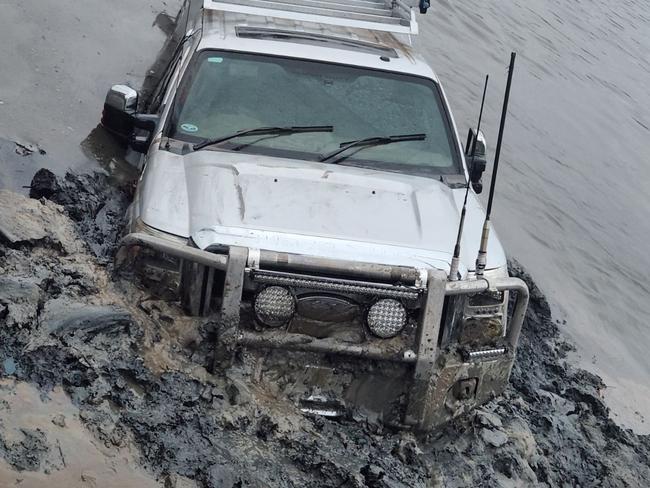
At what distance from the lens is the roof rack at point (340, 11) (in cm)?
718

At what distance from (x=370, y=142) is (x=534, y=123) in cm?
800

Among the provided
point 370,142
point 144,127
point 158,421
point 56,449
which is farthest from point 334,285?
point 144,127

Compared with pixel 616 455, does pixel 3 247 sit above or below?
above

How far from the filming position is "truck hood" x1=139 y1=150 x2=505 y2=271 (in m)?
5.09

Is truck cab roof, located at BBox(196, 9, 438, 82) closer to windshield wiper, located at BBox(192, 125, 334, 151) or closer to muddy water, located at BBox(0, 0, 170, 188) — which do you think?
windshield wiper, located at BBox(192, 125, 334, 151)

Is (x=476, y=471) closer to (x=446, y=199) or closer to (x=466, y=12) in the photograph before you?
(x=446, y=199)

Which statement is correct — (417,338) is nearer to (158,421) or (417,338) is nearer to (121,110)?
(158,421)

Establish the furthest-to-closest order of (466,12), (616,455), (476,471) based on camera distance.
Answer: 1. (466,12)
2. (616,455)
3. (476,471)

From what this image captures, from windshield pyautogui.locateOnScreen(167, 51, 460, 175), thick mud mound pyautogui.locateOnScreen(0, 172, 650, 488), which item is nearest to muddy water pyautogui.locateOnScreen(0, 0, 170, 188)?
windshield pyautogui.locateOnScreen(167, 51, 460, 175)

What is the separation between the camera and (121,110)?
21.3 feet

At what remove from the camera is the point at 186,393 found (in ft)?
15.8

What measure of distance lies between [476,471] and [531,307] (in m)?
3.38

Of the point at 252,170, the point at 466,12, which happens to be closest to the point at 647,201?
the point at 466,12

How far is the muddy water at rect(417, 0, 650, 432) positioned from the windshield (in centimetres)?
263
